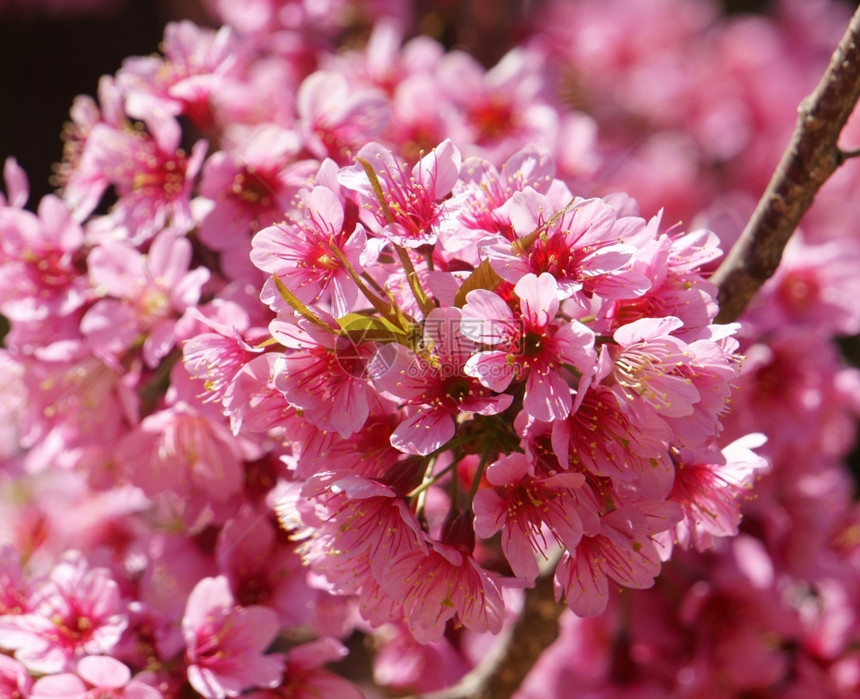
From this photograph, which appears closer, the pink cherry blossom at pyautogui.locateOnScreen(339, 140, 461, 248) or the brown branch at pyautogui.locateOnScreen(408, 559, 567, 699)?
the pink cherry blossom at pyautogui.locateOnScreen(339, 140, 461, 248)

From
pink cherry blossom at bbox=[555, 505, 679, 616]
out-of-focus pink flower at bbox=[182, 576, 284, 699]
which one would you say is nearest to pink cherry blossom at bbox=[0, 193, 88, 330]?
out-of-focus pink flower at bbox=[182, 576, 284, 699]

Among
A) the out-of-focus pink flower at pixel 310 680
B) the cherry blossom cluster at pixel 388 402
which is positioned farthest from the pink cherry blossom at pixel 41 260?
the out-of-focus pink flower at pixel 310 680

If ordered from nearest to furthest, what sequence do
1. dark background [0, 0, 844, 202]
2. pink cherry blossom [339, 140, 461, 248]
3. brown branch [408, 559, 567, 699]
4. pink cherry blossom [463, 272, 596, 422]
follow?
pink cherry blossom [463, 272, 596, 422] → pink cherry blossom [339, 140, 461, 248] → brown branch [408, 559, 567, 699] → dark background [0, 0, 844, 202]

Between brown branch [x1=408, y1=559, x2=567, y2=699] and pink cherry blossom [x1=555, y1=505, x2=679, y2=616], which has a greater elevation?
pink cherry blossom [x1=555, y1=505, x2=679, y2=616]

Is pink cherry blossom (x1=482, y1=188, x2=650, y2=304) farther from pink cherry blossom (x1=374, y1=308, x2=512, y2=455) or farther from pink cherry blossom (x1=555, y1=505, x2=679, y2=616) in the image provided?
pink cherry blossom (x1=555, y1=505, x2=679, y2=616)

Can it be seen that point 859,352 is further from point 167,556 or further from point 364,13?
point 167,556

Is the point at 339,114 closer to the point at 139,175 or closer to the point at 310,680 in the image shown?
the point at 139,175

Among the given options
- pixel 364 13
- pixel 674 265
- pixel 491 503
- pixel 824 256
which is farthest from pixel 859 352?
pixel 491 503

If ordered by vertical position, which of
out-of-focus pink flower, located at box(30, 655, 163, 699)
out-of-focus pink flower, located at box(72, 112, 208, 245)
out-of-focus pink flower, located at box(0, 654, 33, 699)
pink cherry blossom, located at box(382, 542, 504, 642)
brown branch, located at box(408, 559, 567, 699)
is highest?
out-of-focus pink flower, located at box(72, 112, 208, 245)
